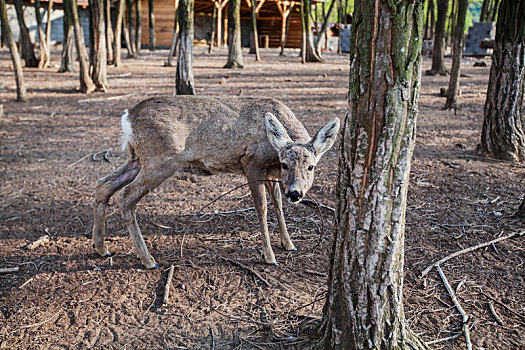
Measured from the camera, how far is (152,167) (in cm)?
448

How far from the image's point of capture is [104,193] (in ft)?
15.5

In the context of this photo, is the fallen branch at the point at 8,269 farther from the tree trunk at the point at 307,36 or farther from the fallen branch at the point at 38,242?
the tree trunk at the point at 307,36

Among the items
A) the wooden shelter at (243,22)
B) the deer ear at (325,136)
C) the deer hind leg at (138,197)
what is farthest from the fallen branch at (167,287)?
the wooden shelter at (243,22)

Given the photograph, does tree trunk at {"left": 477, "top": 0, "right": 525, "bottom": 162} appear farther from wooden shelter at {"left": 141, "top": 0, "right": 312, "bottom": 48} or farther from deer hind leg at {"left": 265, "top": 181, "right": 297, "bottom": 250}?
wooden shelter at {"left": 141, "top": 0, "right": 312, "bottom": 48}

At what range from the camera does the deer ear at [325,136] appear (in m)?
4.07

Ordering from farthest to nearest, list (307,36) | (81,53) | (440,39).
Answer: (307,36) → (440,39) → (81,53)

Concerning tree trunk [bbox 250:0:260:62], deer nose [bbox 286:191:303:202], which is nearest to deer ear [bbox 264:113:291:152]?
deer nose [bbox 286:191:303:202]

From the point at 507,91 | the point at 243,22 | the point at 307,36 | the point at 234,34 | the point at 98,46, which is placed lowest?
the point at 507,91

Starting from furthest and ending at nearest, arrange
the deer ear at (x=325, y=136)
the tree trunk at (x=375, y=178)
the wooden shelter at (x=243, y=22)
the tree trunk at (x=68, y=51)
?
the wooden shelter at (x=243, y=22), the tree trunk at (x=68, y=51), the deer ear at (x=325, y=136), the tree trunk at (x=375, y=178)

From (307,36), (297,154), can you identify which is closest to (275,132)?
(297,154)

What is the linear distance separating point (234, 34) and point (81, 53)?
269 inches

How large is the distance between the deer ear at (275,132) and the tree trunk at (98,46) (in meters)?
10.2

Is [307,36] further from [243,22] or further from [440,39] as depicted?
[243,22]

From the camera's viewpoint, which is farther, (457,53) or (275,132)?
(457,53)
